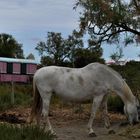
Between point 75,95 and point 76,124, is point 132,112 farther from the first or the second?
point 76,124

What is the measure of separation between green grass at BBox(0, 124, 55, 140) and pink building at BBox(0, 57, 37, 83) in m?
30.5

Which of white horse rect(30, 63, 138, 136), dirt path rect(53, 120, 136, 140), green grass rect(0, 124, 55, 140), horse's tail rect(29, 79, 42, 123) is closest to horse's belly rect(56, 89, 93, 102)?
white horse rect(30, 63, 138, 136)

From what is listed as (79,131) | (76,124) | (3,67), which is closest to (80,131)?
(79,131)

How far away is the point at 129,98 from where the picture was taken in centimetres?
1220

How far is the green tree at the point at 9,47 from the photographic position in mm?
69475

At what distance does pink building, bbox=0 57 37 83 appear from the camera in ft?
133

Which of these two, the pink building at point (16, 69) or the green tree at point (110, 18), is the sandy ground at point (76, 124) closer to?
the green tree at point (110, 18)

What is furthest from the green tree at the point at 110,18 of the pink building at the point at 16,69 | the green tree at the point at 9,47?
the green tree at the point at 9,47

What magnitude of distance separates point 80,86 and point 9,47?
60.8 m

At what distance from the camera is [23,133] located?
8836mm

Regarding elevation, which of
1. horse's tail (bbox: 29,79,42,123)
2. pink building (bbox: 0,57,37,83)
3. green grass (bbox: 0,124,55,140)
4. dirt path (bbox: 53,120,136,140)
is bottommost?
dirt path (bbox: 53,120,136,140)

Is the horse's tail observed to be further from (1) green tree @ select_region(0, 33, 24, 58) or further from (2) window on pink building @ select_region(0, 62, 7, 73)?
(1) green tree @ select_region(0, 33, 24, 58)

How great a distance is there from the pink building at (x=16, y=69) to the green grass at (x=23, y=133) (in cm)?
3049

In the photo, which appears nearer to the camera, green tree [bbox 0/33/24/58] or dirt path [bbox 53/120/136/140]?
dirt path [bbox 53/120/136/140]
